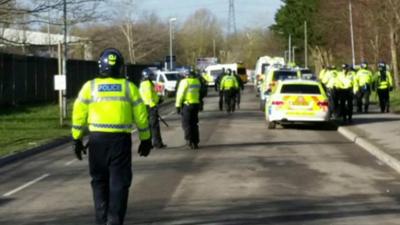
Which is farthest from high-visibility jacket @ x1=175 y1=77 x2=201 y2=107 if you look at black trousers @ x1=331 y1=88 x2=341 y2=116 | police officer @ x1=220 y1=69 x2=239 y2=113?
police officer @ x1=220 y1=69 x2=239 y2=113

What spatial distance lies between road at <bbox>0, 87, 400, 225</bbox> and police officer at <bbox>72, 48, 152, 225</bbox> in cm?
111

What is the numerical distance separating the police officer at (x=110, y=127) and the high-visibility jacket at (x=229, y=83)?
24557mm

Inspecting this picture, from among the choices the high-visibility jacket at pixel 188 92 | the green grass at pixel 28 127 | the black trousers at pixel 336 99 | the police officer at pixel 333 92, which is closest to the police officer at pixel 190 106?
the high-visibility jacket at pixel 188 92

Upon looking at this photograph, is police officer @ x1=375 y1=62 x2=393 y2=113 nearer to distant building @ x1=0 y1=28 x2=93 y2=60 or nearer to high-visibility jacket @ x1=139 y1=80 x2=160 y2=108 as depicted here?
distant building @ x1=0 y1=28 x2=93 y2=60

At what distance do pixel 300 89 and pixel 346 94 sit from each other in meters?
2.64

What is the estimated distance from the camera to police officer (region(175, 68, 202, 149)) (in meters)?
18.3

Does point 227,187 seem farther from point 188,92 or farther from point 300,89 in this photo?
point 300,89

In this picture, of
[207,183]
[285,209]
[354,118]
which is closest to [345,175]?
[207,183]

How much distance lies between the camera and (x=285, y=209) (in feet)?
33.6

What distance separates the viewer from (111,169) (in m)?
8.29

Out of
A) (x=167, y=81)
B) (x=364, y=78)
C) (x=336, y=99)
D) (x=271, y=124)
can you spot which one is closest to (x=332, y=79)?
(x=336, y=99)

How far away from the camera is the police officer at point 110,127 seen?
27.2 ft

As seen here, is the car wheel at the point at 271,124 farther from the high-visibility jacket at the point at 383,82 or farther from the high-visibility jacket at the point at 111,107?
the high-visibility jacket at the point at 111,107

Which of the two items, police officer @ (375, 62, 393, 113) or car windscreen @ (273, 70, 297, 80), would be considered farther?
car windscreen @ (273, 70, 297, 80)
